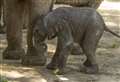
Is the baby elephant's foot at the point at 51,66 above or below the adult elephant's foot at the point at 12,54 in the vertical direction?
above

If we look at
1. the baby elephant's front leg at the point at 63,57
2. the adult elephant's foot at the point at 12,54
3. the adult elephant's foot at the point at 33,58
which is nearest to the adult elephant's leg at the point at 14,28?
the adult elephant's foot at the point at 12,54

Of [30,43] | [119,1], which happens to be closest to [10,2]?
[30,43]

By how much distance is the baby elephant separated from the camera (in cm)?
657

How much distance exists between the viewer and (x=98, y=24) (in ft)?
22.1

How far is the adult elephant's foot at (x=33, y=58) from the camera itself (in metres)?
6.94

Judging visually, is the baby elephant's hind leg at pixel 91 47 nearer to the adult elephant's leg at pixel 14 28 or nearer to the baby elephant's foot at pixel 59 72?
the baby elephant's foot at pixel 59 72

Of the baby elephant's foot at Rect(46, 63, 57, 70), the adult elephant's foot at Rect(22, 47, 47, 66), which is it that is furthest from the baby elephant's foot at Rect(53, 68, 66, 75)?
the adult elephant's foot at Rect(22, 47, 47, 66)

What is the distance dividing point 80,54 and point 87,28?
4.32ft

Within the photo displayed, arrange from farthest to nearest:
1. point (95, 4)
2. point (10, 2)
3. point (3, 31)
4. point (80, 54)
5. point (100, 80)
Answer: point (3, 31)
point (95, 4)
point (80, 54)
point (10, 2)
point (100, 80)

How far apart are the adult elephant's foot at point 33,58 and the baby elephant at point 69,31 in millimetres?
204

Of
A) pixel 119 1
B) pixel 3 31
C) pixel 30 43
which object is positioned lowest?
pixel 119 1

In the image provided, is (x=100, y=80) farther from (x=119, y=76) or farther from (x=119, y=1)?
(x=119, y=1)

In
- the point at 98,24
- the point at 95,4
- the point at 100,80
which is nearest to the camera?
the point at 100,80

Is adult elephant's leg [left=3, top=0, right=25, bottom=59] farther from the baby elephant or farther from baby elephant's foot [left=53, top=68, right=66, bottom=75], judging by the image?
baby elephant's foot [left=53, top=68, right=66, bottom=75]
